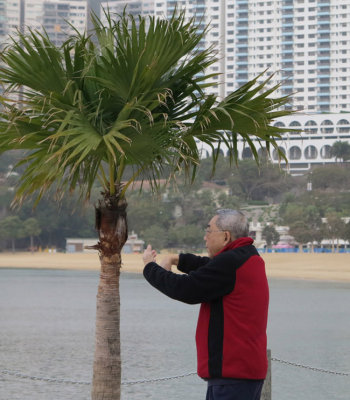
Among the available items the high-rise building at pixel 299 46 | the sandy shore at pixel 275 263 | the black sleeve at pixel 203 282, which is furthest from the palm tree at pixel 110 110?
the high-rise building at pixel 299 46

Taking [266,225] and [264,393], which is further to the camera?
[266,225]

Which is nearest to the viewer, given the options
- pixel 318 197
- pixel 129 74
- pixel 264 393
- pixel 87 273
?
pixel 129 74

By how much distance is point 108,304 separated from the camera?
21.1 ft

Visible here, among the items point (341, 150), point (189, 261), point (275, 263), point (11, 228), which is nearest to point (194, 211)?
point (275, 263)

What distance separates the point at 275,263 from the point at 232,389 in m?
86.8

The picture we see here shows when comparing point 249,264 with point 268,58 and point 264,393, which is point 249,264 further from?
point 268,58

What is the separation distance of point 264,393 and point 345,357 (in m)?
16.5

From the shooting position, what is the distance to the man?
4047mm

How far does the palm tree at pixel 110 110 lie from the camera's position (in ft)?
20.4

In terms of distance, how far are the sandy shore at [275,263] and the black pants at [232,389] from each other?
2780 inches

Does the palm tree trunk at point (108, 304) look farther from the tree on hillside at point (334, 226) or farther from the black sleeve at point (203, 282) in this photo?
the tree on hillside at point (334, 226)

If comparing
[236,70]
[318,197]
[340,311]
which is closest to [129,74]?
[340,311]

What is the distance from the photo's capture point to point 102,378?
6406mm

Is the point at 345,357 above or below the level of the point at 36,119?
below
